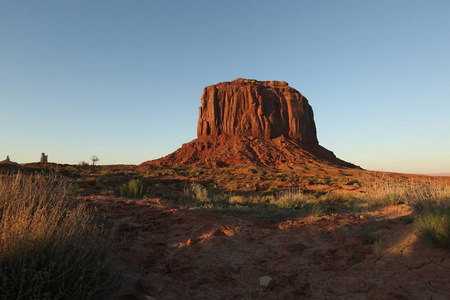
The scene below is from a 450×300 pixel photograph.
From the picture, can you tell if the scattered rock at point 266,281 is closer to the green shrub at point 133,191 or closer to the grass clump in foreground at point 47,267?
the grass clump in foreground at point 47,267

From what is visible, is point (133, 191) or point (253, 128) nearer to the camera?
point (133, 191)

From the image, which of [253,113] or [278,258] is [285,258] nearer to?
[278,258]

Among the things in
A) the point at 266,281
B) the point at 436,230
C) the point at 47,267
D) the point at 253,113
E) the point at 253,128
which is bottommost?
the point at 266,281

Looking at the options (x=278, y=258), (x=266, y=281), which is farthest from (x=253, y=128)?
(x=266, y=281)

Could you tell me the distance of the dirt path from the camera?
369cm

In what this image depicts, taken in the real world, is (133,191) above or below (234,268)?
above

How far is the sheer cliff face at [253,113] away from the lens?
66375 mm

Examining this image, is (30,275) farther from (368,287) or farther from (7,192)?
(368,287)

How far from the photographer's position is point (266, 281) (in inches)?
156

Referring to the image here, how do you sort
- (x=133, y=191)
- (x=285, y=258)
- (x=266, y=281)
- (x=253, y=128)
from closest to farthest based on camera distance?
(x=266, y=281) < (x=285, y=258) < (x=133, y=191) < (x=253, y=128)

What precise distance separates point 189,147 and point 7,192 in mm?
57364

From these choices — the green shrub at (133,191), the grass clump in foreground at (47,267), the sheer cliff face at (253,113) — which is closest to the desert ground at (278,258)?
the grass clump in foreground at (47,267)

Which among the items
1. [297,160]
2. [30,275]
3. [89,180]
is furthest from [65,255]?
[297,160]

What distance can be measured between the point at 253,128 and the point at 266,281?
62646 millimetres
